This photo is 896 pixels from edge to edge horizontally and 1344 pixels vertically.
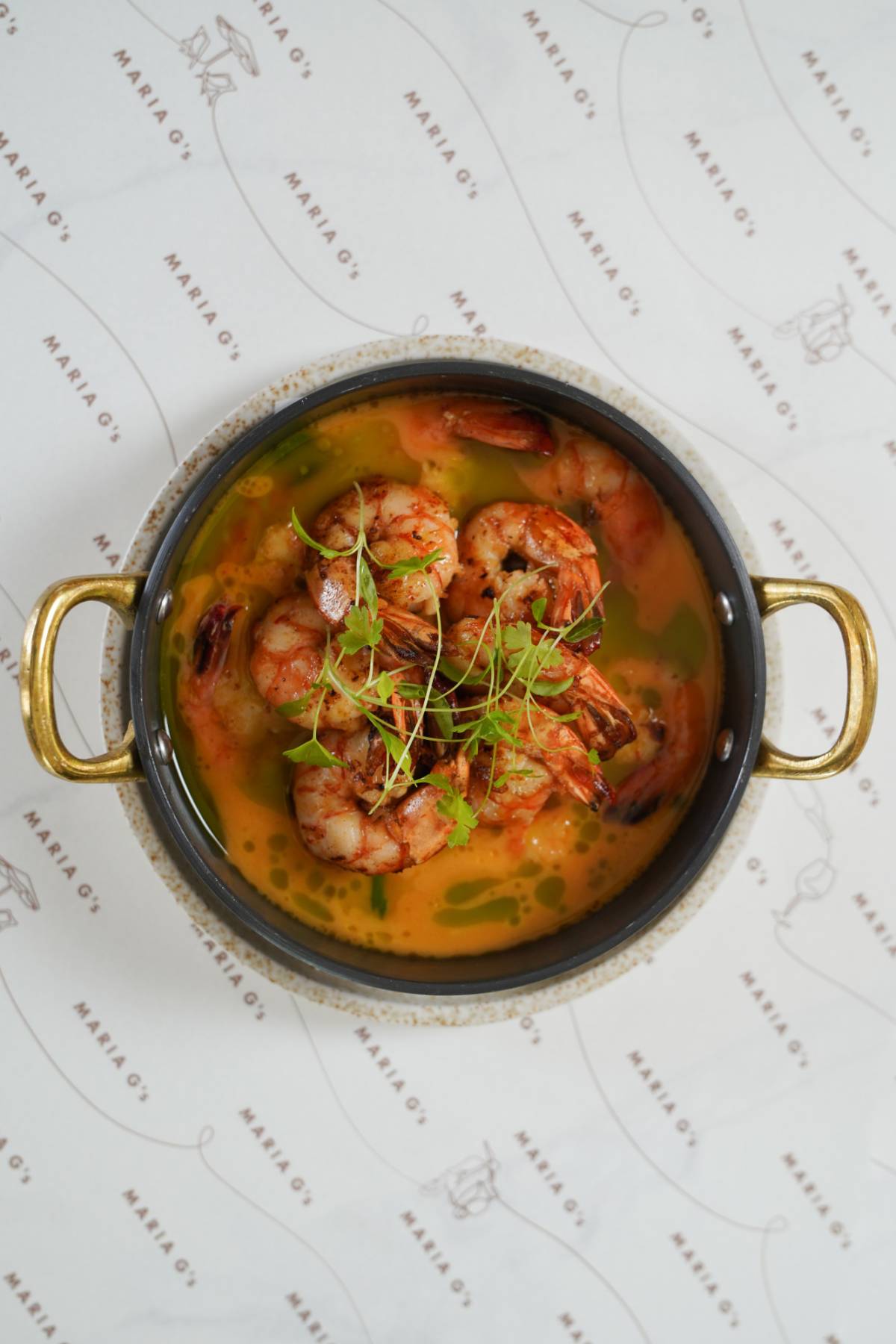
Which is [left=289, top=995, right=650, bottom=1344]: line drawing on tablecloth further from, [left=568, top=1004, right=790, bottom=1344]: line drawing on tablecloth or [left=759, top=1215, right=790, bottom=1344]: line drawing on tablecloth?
[left=759, top=1215, right=790, bottom=1344]: line drawing on tablecloth

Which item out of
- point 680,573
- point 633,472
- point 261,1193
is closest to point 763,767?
point 680,573

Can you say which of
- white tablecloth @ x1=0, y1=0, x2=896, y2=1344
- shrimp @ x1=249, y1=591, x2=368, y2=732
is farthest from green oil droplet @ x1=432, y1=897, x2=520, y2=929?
shrimp @ x1=249, y1=591, x2=368, y2=732

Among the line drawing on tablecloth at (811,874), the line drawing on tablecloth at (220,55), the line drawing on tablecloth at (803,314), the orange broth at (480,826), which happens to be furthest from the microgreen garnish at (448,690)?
the line drawing on tablecloth at (220,55)

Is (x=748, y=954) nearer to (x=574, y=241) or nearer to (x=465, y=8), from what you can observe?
(x=574, y=241)

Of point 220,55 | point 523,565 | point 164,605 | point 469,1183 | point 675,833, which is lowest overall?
point 469,1183

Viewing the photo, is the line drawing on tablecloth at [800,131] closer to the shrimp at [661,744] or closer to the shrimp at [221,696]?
the shrimp at [661,744]

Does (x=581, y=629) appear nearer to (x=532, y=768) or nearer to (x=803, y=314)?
(x=532, y=768)

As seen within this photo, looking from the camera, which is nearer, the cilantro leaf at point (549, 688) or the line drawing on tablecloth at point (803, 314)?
the cilantro leaf at point (549, 688)

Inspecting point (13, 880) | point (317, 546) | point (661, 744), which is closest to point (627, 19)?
point (317, 546)
